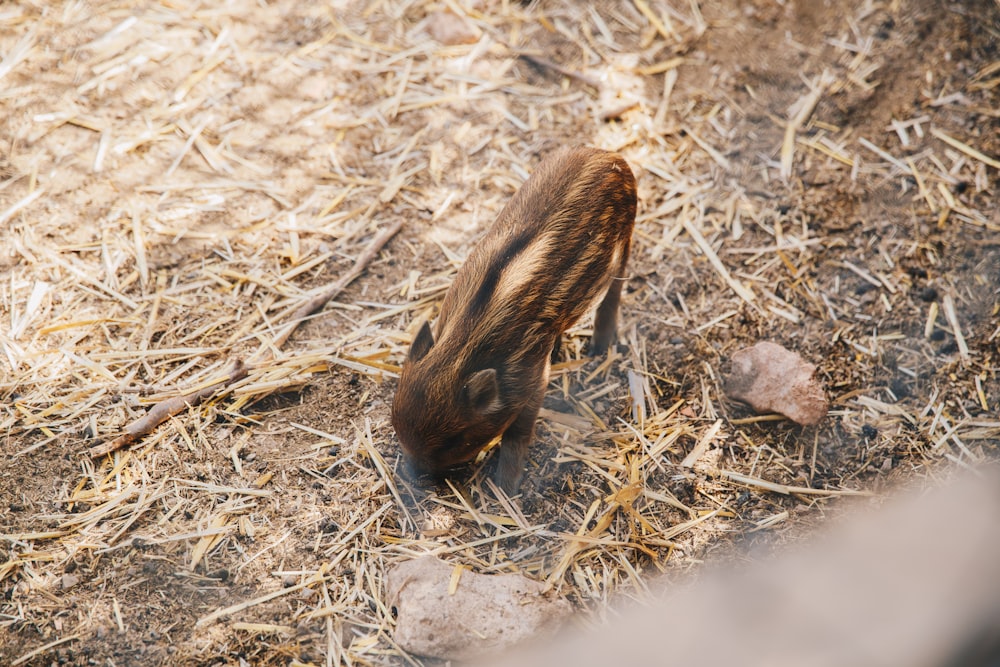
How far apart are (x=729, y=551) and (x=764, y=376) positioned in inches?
37.4

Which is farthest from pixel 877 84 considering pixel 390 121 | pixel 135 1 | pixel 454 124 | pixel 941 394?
pixel 135 1

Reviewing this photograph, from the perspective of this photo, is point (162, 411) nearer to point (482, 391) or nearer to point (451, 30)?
point (482, 391)

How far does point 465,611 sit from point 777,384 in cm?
195

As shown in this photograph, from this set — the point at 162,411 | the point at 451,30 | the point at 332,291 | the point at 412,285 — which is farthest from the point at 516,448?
the point at 451,30

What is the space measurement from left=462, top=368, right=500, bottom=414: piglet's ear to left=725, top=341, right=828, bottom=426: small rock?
139 centimetres

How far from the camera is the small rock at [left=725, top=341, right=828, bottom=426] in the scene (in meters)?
4.05

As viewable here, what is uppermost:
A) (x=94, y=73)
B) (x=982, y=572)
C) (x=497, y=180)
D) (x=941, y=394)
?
(x=982, y=572)

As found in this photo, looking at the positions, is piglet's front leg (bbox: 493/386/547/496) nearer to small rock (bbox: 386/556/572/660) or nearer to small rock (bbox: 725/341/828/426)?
small rock (bbox: 386/556/572/660)

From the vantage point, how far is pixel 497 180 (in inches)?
204

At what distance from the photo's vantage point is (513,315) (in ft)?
12.0

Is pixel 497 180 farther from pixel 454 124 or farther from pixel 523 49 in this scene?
pixel 523 49

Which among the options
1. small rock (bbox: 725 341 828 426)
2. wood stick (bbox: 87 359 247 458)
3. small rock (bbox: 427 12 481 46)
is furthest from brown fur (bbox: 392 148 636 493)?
small rock (bbox: 427 12 481 46)

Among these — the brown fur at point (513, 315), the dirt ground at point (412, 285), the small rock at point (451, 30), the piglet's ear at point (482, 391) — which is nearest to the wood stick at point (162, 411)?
the dirt ground at point (412, 285)

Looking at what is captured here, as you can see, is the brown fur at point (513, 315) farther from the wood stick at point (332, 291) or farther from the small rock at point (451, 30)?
the small rock at point (451, 30)
